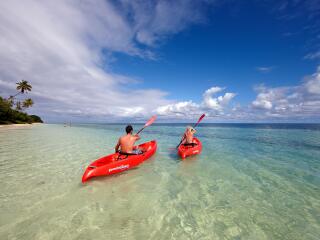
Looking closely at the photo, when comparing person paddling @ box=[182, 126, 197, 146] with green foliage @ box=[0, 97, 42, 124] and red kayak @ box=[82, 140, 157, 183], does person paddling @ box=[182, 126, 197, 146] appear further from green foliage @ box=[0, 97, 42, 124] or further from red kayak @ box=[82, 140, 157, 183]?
green foliage @ box=[0, 97, 42, 124]

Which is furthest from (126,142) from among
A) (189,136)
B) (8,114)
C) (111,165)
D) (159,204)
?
(8,114)

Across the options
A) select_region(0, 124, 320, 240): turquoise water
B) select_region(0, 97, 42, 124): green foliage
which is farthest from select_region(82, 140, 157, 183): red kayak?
select_region(0, 97, 42, 124): green foliage

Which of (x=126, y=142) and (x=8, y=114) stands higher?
(x=8, y=114)

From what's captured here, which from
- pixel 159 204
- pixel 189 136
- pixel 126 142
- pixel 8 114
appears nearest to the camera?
pixel 159 204

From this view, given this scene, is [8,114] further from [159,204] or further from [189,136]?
[159,204]

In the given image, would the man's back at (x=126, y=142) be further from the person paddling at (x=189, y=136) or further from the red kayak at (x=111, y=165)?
the person paddling at (x=189, y=136)

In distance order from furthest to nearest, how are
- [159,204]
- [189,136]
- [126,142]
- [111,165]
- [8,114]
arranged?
[8,114], [189,136], [126,142], [111,165], [159,204]

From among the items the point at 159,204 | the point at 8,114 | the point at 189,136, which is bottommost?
the point at 159,204

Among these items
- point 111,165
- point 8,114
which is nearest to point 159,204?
point 111,165

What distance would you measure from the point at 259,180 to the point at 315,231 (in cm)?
328

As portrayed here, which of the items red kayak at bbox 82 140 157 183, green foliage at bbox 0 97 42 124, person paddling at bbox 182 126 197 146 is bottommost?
red kayak at bbox 82 140 157 183

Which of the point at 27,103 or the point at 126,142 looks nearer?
the point at 126,142

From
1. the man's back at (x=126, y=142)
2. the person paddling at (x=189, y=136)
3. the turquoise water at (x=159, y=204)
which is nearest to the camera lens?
the turquoise water at (x=159, y=204)

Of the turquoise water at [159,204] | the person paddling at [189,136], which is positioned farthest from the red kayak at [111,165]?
the person paddling at [189,136]
